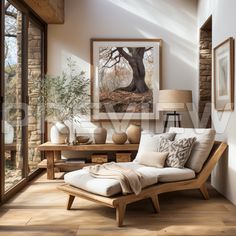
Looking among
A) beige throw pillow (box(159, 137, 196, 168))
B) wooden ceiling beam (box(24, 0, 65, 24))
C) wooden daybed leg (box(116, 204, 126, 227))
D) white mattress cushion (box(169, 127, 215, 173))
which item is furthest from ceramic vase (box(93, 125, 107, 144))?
wooden daybed leg (box(116, 204, 126, 227))

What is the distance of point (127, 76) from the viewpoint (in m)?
5.89

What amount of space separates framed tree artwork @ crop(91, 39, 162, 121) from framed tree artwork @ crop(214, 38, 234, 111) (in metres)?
1.43

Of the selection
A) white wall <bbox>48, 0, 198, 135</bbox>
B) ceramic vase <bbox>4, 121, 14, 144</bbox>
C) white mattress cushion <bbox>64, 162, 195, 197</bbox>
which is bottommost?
white mattress cushion <bbox>64, 162, 195, 197</bbox>

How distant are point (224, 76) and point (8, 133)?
275 cm

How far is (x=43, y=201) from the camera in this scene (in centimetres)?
408

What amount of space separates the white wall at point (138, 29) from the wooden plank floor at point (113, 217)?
90.6 inches

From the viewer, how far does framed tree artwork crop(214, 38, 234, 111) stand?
396 centimetres

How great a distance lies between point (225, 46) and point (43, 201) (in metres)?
2.88

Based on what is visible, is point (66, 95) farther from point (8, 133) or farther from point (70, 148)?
point (8, 133)

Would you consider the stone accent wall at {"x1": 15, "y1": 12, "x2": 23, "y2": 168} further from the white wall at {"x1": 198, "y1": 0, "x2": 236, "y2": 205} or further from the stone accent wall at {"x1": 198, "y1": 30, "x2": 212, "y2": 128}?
the stone accent wall at {"x1": 198, "y1": 30, "x2": 212, "y2": 128}

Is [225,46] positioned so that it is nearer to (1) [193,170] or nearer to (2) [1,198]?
(1) [193,170]

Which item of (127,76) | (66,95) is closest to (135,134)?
(127,76)

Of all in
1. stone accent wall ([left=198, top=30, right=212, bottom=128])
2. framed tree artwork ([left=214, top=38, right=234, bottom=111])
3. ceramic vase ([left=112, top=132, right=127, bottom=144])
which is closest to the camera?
framed tree artwork ([left=214, top=38, right=234, bottom=111])

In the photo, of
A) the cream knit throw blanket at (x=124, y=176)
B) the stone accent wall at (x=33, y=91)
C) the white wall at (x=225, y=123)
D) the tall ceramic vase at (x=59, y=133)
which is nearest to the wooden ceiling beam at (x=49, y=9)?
the stone accent wall at (x=33, y=91)
